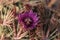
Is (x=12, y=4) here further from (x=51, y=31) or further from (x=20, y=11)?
(x=51, y=31)

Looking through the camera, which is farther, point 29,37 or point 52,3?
point 52,3

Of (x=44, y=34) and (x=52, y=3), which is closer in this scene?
(x=44, y=34)

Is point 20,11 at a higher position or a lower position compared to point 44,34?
higher

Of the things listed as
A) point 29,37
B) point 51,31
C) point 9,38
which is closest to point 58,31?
point 51,31

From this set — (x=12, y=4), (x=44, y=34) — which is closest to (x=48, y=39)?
(x=44, y=34)

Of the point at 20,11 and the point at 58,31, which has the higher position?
the point at 20,11

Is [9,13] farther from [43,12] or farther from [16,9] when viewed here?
[43,12]
